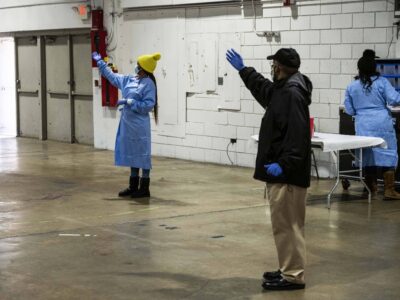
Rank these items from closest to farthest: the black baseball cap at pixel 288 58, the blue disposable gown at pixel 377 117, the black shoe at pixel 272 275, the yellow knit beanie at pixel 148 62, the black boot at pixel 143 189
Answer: the black baseball cap at pixel 288 58 < the black shoe at pixel 272 275 < the yellow knit beanie at pixel 148 62 < the blue disposable gown at pixel 377 117 < the black boot at pixel 143 189

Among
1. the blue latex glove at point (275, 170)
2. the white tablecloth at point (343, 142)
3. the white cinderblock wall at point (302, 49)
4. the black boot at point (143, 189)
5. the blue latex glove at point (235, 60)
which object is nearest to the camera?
the blue latex glove at point (275, 170)

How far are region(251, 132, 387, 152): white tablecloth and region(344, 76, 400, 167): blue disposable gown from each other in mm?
255

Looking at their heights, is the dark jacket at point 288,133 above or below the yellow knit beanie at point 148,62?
below

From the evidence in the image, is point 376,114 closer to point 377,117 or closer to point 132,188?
point 377,117

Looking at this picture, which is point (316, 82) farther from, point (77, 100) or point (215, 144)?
point (77, 100)

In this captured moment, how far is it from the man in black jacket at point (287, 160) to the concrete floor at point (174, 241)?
0.24 m

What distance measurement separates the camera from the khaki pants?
5004 millimetres

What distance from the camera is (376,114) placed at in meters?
8.66

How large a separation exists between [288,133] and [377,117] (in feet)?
13.1

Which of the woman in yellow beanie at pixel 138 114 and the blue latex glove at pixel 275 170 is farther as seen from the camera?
the woman in yellow beanie at pixel 138 114

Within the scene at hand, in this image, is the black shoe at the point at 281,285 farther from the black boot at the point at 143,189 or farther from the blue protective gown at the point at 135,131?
the black boot at the point at 143,189

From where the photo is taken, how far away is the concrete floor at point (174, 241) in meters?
5.18

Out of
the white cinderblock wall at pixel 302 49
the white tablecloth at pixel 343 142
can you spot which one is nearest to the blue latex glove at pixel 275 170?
the white tablecloth at pixel 343 142

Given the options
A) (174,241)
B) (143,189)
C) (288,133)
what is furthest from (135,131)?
(288,133)
